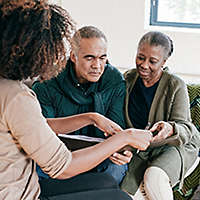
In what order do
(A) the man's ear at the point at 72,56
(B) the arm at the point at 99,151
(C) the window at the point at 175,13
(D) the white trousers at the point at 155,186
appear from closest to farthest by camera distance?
(B) the arm at the point at 99,151 → (D) the white trousers at the point at 155,186 → (A) the man's ear at the point at 72,56 → (C) the window at the point at 175,13

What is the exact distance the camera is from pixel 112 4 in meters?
3.19

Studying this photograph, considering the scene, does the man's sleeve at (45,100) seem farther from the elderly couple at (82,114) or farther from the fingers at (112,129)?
the fingers at (112,129)

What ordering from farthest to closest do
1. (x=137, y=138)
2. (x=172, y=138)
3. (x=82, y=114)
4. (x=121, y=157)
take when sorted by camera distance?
(x=172, y=138), (x=82, y=114), (x=121, y=157), (x=137, y=138)

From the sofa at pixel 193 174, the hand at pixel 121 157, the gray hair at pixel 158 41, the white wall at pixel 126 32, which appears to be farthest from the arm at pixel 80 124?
the white wall at pixel 126 32

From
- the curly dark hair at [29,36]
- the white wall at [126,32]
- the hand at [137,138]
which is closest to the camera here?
the curly dark hair at [29,36]

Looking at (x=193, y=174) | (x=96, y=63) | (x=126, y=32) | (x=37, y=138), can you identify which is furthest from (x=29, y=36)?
(x=126, y=32)

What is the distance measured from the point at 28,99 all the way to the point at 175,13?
7.86 feet

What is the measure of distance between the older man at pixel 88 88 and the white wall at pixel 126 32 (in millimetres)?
1163

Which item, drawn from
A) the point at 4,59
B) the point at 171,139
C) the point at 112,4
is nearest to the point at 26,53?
the point at 4,59

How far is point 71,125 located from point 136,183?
0.46 m

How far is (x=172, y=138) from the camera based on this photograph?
1880 mm

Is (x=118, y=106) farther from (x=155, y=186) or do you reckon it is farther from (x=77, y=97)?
(x=155, y=186)

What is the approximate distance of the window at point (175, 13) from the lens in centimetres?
327

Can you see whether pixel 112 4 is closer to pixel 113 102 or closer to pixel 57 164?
pixel 113 102
